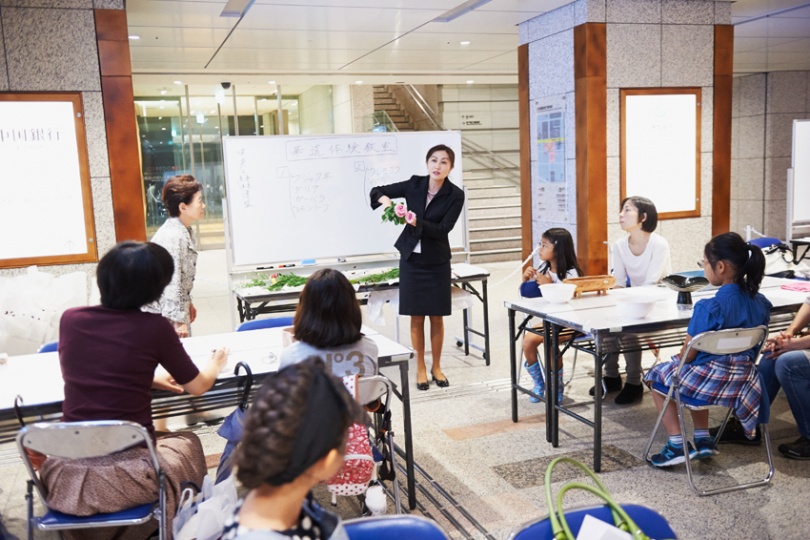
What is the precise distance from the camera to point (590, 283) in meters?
4.22

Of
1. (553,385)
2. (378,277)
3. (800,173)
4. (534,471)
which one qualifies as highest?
(800,173)

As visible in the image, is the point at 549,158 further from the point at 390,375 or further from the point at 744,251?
the point at 744,251

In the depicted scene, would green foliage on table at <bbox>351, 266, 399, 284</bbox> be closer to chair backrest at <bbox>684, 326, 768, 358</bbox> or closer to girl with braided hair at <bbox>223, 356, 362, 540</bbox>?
chair backrest at <bbox>684, 326, 768, 358</bbox>

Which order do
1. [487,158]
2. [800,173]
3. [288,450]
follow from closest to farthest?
[288,450] < [800,173] < [487,158]

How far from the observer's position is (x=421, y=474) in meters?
3.65

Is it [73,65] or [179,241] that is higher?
[73,65]

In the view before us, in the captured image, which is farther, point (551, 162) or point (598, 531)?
point (551, 162)

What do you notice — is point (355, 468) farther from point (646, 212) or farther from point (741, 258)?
point (646, 212)

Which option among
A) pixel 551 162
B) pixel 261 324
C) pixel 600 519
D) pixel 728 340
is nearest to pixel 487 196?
pixel 551 162

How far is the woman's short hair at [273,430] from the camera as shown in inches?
52.8

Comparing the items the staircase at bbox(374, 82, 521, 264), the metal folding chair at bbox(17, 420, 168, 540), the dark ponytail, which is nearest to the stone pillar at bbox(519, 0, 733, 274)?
the dark ponytail

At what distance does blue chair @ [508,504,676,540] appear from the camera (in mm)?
1492

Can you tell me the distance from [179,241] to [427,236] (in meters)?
1.60

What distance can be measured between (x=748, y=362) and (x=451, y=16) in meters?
4.25
